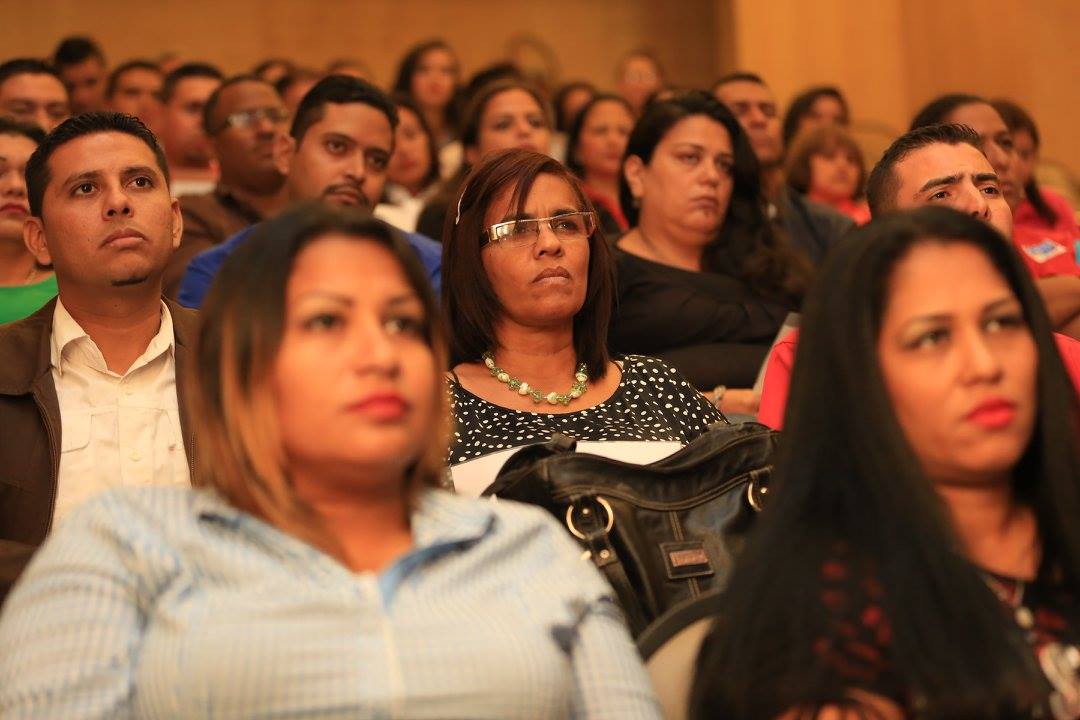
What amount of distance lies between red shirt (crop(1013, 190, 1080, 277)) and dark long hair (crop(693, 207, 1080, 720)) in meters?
1.77

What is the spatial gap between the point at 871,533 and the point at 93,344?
1487 millimetres

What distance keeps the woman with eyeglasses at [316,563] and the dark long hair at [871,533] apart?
203 mm

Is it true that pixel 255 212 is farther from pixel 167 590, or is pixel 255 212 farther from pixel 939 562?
pixel 939 562

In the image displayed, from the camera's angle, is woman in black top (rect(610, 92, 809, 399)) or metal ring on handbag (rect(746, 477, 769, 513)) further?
woman in black top (rect(610, 92, 809, 399))

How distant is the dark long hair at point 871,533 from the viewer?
1410mm

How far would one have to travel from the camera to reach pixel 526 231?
272 cm

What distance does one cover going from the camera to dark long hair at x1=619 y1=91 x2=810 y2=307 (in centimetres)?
360

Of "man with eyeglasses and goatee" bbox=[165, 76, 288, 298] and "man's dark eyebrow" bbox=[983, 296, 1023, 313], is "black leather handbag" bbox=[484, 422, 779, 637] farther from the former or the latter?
"man with eyeglasses and goatee" bbox=[165, 76, 288, 298]

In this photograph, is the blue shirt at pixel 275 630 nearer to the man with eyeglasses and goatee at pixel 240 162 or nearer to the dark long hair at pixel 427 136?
the man with eyeglasses and goatee at pixel 240 162

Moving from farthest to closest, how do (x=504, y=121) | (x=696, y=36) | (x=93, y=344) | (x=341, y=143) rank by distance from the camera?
(x=696, y=36) < (x=504, y=121) < (x=341, y=143) < (x=93, y=344)

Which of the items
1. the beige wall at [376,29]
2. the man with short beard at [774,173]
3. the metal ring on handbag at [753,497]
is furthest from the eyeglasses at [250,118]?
the beige wall at [376,29]

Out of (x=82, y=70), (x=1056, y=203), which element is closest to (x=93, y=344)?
(x=1056, y=203)

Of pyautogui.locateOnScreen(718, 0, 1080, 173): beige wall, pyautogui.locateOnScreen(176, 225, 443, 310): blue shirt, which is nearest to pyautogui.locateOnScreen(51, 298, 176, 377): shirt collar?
pyautogui.locateOnScreen(176, 225, 443, 310): blue shirt

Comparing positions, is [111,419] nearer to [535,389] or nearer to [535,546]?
[535,389]
